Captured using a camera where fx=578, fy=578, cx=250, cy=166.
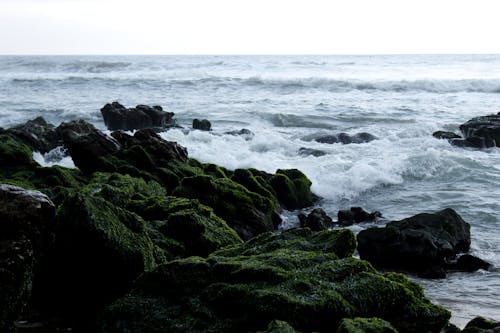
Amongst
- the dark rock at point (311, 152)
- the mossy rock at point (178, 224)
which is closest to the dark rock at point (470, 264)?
the mossy rock at point (178, 224)

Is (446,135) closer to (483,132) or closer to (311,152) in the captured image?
(483,132)

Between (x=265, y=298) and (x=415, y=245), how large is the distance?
168 inches

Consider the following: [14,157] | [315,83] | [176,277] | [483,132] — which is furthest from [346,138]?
[315,83]

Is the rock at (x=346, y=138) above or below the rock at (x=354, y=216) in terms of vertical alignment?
above

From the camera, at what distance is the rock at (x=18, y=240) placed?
13.0 ft

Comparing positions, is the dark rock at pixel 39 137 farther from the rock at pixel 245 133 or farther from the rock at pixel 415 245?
the rock at pixel 415 245

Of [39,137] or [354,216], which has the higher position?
[39,137]

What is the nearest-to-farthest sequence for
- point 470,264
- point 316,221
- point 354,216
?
1. point 470,264
2. point 316,221
3. point 354,216

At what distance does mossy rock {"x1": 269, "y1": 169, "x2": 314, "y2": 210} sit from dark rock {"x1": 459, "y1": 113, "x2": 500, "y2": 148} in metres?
9.32

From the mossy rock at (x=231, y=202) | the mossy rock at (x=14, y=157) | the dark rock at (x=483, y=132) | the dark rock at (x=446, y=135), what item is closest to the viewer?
the mossy rock at (x=231, y=202)

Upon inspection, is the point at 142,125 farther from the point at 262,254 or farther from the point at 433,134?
the point at 262,254

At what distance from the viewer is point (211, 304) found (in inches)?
187

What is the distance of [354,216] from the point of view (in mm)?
10586

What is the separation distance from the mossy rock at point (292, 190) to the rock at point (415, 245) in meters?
3.03
